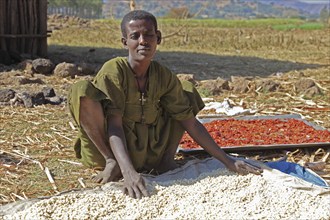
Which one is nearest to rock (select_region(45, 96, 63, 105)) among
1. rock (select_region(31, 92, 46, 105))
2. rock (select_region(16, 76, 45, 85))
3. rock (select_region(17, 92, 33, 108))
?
rock (select_region(31, 92, 46, 105))

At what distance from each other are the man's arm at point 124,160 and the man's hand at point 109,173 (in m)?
0.21

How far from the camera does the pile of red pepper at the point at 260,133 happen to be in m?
5.49

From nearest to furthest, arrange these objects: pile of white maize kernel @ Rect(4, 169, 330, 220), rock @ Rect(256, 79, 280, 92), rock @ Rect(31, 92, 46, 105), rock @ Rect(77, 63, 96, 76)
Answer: pile of white maize kernel @ Rect(4, 169, 330, 220)
rock @ Rect(31, 92, 46, 105)
rock @ Rect(256, 79, 280, 92)
rock @ Rect(77, 63, 96, 76)

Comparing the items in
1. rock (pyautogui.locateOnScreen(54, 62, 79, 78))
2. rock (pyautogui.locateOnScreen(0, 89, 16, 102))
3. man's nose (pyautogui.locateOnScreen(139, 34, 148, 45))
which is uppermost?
man's nose (pyautogui.locateOnScreen(139, 34, 148, 45))

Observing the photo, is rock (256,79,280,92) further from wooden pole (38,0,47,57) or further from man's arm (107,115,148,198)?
wooden pole (38,0,47,57)

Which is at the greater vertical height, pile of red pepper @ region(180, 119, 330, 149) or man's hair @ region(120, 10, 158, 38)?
man's hair @ region(120, 10, 158, 38)

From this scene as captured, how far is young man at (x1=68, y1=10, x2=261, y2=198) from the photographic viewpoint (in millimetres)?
4094

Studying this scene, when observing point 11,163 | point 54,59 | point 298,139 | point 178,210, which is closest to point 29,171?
point 11,163

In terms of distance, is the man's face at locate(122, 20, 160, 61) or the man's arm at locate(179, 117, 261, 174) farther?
the man's arm at locate(179, 117, 261, 174)

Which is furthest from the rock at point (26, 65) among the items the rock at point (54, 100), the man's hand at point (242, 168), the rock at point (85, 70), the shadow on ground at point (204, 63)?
the man's hand at point (242, 168)

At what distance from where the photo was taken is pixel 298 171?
14.5 ft

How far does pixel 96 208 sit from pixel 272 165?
61.3 inches

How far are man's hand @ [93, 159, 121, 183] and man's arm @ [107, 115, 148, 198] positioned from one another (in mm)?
214

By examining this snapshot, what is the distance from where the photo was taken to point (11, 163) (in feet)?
16.1
